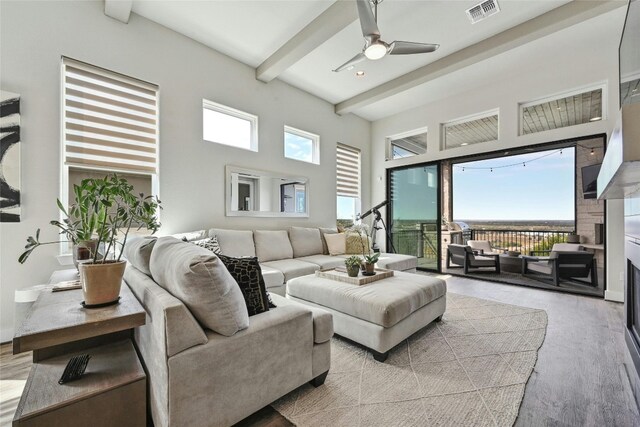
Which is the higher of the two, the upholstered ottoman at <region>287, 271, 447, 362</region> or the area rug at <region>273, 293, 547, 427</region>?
the upholstered ottoman at <region>287, 271, 447, 362</region>

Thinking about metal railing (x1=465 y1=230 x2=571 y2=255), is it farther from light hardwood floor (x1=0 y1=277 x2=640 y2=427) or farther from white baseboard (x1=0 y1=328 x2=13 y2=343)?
white baseboard (x1=0 y1=328 x2=13 y2=343)

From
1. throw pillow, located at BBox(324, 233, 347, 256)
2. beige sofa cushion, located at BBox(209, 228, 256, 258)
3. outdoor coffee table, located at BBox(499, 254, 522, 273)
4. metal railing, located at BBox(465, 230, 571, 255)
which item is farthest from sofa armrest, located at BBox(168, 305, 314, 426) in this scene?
metal railing, located at BBox(465, 230, 571, 255)

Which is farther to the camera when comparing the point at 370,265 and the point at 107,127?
the point at 107,127

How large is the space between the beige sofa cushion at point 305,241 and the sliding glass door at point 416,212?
6.93 feet

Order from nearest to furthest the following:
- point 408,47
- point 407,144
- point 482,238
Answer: point 408,47 → point 407,144 → point 482,238

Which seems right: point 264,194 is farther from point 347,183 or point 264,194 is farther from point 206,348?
point 206,348

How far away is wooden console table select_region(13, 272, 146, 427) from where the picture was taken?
988 millimetres

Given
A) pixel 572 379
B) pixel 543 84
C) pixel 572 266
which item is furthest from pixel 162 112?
pixel 572 266

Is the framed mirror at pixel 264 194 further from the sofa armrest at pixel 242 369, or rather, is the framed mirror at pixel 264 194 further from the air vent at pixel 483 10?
the air vent at pixel 483 10

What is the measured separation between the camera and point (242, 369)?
1.29 metres

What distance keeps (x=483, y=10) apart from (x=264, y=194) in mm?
3463

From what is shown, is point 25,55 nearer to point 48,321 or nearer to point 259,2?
point 259,2

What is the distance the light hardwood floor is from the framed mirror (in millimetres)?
2510

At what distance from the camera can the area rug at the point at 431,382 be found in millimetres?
1438
